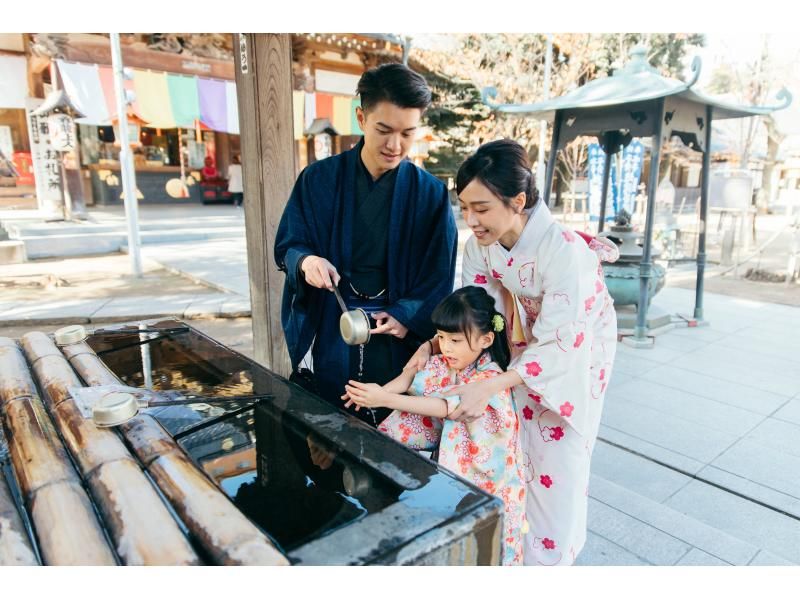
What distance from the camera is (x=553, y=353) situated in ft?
5.35

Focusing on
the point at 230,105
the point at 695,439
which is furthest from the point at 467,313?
the point at 230,105

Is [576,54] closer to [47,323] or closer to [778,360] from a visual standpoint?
[778,360]

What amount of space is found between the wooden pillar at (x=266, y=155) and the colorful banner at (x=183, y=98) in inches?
395

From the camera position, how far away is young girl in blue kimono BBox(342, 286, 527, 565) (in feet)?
5.32

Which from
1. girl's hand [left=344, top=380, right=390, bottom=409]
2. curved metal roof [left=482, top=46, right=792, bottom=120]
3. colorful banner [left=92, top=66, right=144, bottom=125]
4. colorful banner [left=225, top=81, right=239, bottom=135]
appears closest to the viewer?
girl's hand [left=344, top=380, right=390, bottom=409]

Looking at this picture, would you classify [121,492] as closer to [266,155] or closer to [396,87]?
[396,87]

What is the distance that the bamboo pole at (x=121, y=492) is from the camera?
3.08ft

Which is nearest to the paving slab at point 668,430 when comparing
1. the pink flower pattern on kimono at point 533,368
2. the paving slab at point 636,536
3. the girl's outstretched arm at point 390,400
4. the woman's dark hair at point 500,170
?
the paving slab at point 636,536

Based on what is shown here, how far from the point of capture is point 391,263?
1.88 metres

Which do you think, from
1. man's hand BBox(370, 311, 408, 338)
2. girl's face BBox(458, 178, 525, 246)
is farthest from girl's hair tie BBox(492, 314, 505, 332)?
man's hand BBox(370, 311, 408, 338)

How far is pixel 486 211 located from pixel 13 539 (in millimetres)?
1330

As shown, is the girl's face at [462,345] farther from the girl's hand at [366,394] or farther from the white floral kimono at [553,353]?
the girl's hand at [366,394]

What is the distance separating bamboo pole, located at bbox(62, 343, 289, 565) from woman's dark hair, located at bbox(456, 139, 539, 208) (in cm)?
102

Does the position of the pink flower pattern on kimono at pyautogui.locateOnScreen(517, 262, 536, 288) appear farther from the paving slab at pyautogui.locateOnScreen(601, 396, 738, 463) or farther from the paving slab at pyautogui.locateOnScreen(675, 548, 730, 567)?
the paving slab at pyautogui.locateOnScreen(601, 396, 738, 463)
